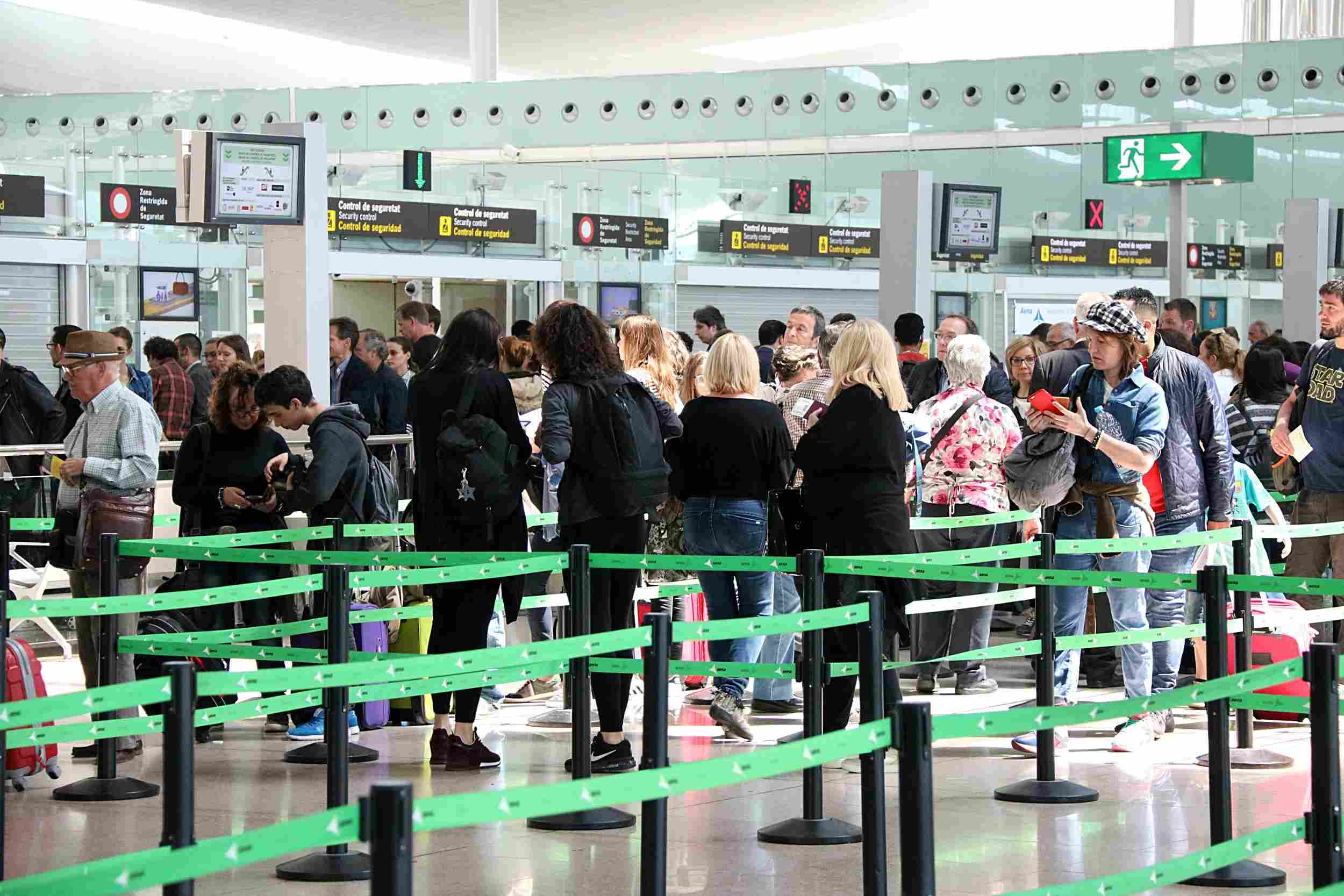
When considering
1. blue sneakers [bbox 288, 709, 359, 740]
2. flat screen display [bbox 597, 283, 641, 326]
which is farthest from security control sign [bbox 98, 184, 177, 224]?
blue sneakers [bbox 288, 709, 359, 740]

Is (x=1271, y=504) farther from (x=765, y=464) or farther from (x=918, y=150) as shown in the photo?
(x=918, y=150)

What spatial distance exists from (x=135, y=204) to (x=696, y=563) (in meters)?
12.6

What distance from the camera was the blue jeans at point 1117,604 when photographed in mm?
7016

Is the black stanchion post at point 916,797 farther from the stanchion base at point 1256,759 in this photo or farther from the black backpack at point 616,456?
the stanchion base at point 1256,759

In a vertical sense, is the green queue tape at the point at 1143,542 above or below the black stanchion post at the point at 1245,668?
above

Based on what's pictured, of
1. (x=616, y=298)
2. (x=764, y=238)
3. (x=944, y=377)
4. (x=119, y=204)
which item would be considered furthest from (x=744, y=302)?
(x=944, y=377)

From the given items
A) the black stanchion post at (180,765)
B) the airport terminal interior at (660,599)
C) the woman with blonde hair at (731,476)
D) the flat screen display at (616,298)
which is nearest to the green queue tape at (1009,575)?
the airport terminal interior at (660,599)

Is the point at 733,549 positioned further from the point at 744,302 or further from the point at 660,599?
the point at 744,302

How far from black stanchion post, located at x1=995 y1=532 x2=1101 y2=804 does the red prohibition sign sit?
1268cm

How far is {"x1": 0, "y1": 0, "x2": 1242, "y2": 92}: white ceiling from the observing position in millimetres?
32250

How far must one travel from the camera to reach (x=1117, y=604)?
7035 mm

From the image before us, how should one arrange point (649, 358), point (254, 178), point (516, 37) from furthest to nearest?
point (516, 37)
point (254, 178)
point (649, 358)

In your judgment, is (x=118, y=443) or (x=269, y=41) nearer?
(x=118, y=443)

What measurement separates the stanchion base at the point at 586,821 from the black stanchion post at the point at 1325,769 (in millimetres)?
2474
